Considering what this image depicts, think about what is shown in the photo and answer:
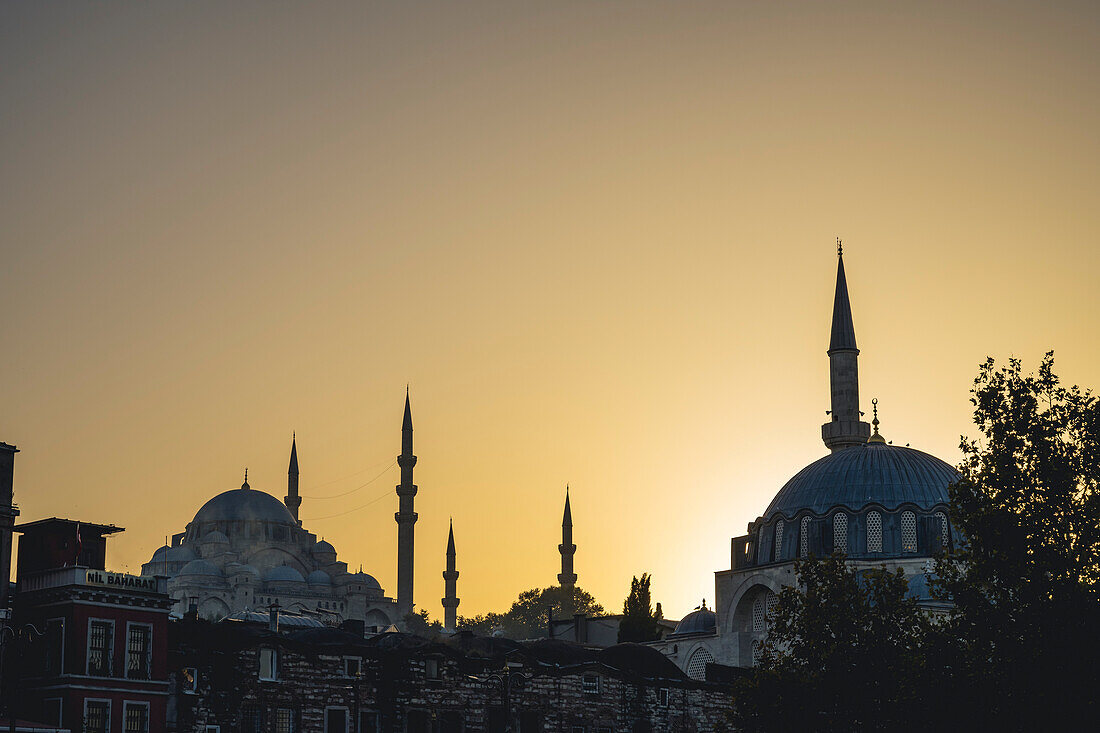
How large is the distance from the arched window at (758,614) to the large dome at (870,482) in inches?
149

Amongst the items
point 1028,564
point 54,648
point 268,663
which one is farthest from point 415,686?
point 1028,564

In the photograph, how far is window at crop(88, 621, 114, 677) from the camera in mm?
40438

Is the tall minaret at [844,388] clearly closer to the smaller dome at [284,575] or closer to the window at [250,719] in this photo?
the window at [250,719]

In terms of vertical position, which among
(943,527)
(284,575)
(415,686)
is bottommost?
(415,686)

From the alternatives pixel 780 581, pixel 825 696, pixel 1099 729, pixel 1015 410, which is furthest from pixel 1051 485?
pixel 780 581

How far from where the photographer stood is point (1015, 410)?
32750 mm

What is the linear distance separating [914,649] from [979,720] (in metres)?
3.65

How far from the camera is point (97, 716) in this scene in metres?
40.2

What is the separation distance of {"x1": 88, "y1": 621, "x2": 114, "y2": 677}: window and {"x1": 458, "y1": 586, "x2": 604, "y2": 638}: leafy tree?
95733 mm

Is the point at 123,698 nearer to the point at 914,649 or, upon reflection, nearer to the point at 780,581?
the point at 914,649

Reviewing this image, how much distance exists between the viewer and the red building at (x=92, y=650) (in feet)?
131

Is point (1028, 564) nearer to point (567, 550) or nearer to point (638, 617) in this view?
point (638, 617)

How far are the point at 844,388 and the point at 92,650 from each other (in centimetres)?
4696

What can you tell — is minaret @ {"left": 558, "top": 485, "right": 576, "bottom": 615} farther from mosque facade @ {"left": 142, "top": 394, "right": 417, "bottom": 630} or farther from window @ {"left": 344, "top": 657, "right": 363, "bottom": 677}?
window @ {"left": 344, "top": 657, "right": 363, "bottom": 677}
